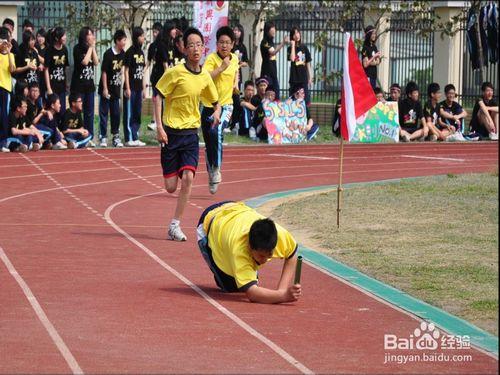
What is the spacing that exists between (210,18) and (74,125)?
10.7 ft

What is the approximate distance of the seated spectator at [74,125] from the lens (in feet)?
72.5

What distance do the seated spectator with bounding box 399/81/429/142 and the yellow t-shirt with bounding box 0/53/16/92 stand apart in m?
8.18

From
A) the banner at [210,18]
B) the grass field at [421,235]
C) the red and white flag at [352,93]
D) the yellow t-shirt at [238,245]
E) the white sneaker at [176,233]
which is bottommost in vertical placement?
the grass field at [421,235]

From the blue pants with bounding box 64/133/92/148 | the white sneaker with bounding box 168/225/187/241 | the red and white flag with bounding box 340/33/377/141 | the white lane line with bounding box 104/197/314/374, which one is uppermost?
the red and white flag with bounding box 340/33/377/141

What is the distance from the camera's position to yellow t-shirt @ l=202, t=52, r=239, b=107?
1608 cm

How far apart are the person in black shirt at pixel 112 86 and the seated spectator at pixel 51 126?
103 centimetres

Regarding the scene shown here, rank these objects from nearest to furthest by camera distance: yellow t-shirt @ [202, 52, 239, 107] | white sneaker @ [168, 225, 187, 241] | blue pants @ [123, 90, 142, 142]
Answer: white sneaker @ [168, 225, 187, 241] → yellow t-shirt @ [202, 52, 239, 107] → blue pants @ [123, 90, 142, 142]

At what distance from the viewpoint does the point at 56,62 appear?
22.5m

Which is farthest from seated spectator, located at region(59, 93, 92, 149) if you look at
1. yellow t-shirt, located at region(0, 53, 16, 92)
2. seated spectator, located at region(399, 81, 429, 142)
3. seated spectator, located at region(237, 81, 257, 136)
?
seated spectator, located at region(399, 81, 429, 142)

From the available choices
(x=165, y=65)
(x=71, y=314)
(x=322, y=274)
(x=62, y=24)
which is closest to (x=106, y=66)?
(x=165, y=65)

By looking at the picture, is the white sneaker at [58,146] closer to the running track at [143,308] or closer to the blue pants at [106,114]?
the blue pants at [106,114]

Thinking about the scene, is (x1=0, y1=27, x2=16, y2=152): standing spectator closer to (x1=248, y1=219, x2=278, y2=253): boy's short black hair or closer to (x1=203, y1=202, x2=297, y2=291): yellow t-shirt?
(x1=203, y1=202, x2=297, y2=291): yellow t-shirt
